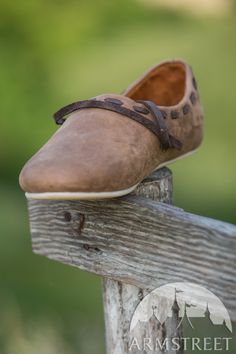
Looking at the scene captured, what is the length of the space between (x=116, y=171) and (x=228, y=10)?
3849 mm

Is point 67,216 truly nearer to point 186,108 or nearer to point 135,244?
point 135,244

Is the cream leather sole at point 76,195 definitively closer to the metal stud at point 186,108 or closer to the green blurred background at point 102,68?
the metal stud at point 186,108

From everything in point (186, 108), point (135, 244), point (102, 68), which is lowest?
point (102, 68)

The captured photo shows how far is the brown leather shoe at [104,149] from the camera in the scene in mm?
979

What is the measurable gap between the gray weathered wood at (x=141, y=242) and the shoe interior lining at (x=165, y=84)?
0.42 m

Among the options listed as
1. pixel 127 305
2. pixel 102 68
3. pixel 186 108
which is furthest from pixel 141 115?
pixel 102 68

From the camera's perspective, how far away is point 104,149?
1019 millimetres

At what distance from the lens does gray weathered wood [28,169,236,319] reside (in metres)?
0.94

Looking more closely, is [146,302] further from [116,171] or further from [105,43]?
[105,43]

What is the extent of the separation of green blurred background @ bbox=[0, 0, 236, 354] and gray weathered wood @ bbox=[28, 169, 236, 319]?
2316mm

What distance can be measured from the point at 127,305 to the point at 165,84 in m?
0.58

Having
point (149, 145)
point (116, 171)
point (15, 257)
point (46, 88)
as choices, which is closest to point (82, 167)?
point (116, 171)

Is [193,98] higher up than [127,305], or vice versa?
[193,98]

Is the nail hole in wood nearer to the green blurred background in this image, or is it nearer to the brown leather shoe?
the brown leather shoe
